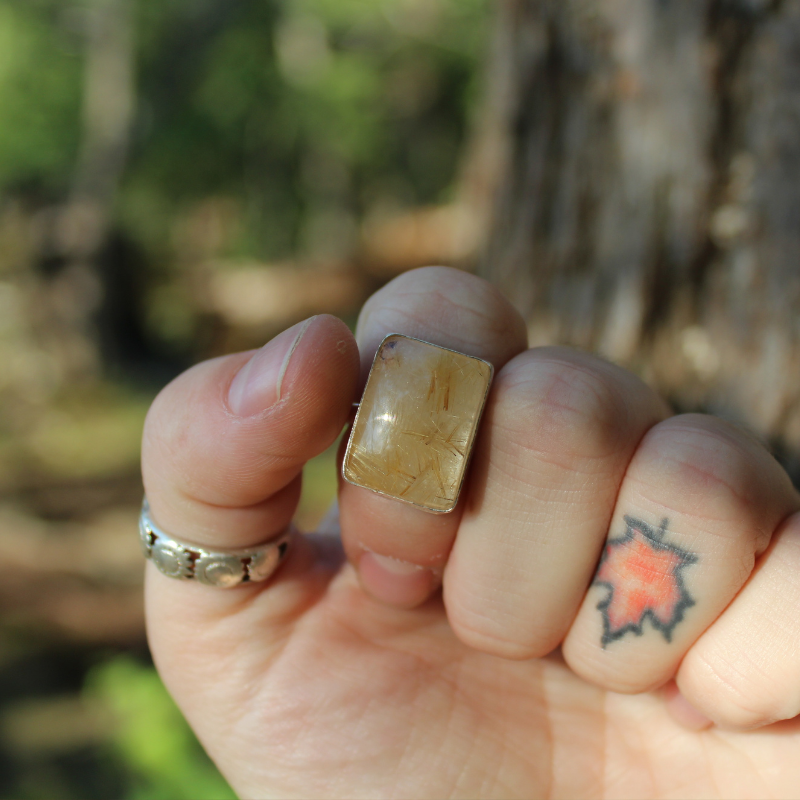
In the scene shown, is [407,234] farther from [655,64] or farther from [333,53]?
[655,64]

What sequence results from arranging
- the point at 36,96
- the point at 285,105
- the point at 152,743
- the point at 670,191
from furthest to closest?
the point at 285,105 < the point at 36,96 < the point at 152,743 < the point at 670,191

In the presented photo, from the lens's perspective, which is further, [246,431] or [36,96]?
[36,96]

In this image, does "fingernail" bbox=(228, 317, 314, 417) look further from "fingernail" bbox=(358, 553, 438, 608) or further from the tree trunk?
the tree trunk

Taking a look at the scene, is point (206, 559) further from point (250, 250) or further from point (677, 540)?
point (250, 250)

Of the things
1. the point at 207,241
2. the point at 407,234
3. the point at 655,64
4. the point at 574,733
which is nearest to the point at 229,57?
the point at 207,241

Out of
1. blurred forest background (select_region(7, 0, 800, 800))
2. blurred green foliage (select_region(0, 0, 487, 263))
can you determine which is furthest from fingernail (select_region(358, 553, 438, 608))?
blurred green foliage (select_region(0, 0, 487, 263))

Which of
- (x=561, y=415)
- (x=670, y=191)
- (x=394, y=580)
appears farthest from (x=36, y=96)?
(x=561, y=415)
